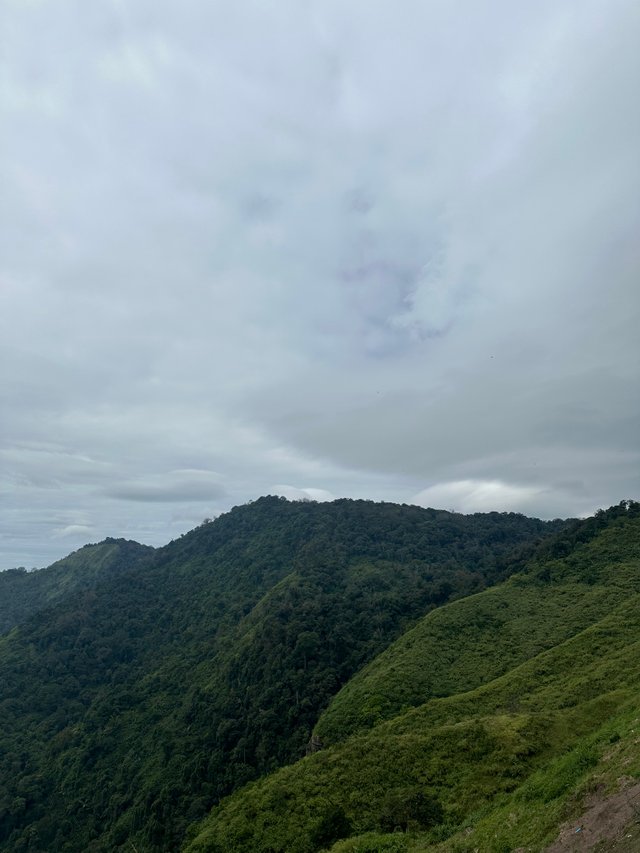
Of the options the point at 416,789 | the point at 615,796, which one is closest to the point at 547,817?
the point at 615,796

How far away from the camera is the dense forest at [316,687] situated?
98.1 ft

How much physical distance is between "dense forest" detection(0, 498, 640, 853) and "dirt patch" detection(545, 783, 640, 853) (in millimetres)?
7271

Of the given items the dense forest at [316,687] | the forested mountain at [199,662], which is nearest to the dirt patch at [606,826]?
the dense forest at [316,687]

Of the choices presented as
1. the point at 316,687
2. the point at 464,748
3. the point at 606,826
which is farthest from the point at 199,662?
the point at 606,826

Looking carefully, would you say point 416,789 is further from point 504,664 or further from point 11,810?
point 11,810

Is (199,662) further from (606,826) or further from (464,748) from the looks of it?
(606,826)

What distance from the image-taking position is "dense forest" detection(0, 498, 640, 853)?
2991 cm

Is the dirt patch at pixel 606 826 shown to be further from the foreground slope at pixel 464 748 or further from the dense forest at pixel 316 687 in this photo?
the dense forest at pixel 316 687

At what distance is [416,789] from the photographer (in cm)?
2884

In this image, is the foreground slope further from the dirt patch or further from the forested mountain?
the forested mountain

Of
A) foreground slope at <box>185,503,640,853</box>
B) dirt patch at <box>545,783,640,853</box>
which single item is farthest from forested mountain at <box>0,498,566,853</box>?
dirt patch at <box>545,783,640,853</box>

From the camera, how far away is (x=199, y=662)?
333ft

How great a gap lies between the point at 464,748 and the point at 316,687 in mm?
45053

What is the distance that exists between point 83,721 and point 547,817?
105001 millimetres
